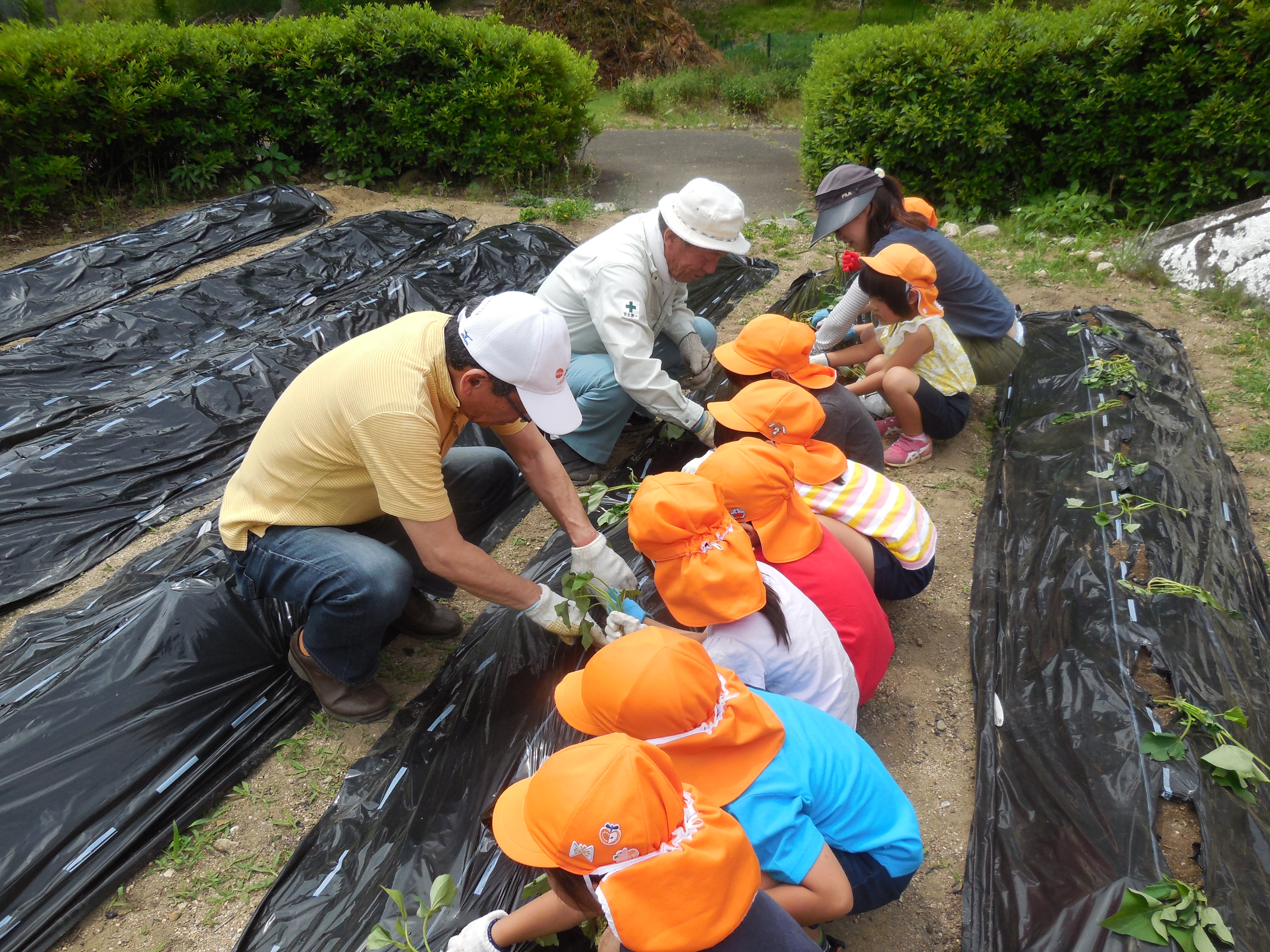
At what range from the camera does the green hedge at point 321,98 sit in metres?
6.33

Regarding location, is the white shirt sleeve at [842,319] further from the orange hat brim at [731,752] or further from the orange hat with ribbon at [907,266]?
the orange hat brim at [731,752]

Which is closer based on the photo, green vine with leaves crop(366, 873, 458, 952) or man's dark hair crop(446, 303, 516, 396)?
green vine with leaves crop(366, 873, 458, 952)

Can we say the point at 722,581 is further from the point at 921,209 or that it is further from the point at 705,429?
the point at 921,209

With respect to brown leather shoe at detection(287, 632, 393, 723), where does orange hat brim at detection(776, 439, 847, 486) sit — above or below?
above

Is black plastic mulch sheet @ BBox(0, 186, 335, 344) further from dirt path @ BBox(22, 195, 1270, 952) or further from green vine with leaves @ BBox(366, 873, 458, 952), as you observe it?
green vine with leaves @ BBox(366, 873, 458, 952)

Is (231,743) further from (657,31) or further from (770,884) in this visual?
(657,31)

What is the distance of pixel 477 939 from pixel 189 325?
4.03 meters

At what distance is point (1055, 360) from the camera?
3.77 m

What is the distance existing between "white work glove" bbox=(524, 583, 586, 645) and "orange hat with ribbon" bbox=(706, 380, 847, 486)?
733mm

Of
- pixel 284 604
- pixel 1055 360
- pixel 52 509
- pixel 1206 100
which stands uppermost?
pixel 1206 100

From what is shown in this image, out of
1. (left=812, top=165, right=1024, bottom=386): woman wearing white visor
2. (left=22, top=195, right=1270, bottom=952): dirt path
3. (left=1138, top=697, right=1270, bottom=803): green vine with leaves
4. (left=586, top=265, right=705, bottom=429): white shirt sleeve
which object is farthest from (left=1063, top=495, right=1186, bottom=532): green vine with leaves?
(left=586, top=265, right=705, bottom=429): white shirt sleeve

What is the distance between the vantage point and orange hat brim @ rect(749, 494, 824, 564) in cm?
200

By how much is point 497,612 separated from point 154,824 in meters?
1.08

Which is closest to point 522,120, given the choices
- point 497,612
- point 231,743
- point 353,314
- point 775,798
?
point 353,314
